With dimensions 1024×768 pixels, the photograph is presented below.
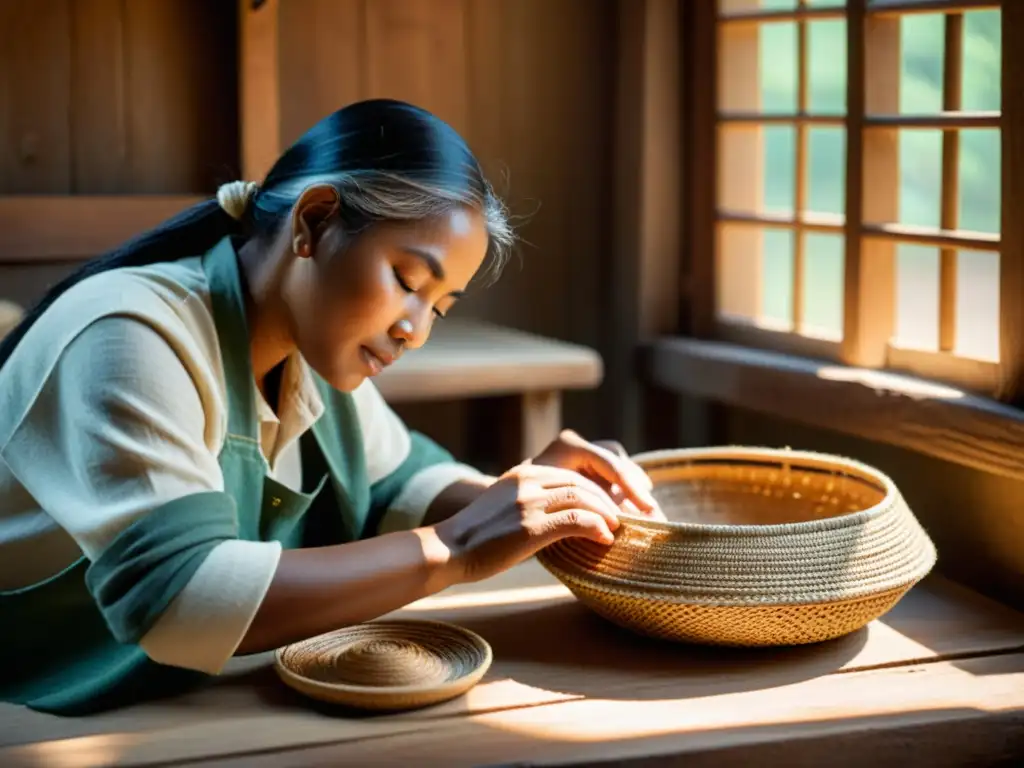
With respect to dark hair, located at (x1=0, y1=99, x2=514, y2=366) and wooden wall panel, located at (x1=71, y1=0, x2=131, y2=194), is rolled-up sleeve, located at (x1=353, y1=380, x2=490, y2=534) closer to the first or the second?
dark hair, located at (x1=0, y1=99, x2=514, y2=366)

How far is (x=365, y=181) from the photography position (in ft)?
5.15

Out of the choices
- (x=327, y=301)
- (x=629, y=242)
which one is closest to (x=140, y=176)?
(x=629, y=242)

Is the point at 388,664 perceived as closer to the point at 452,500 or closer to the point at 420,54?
the point at 452,500

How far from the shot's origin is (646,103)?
9.27ft

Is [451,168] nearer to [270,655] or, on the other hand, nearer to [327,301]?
[327,301]

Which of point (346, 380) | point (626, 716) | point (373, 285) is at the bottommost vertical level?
point (626, 716)

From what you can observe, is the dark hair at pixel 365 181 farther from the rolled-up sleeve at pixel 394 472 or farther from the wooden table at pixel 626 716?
the wooden table at pixel 626 716

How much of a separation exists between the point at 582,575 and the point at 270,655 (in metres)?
0.41

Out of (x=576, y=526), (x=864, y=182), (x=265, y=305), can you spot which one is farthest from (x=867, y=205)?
(x=265, y=305)

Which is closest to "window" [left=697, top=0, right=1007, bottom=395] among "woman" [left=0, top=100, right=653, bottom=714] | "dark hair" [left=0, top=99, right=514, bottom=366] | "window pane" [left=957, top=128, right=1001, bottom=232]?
"window pane" [left=957, top=128, right=1001, bottom=232]

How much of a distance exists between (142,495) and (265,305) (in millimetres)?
367

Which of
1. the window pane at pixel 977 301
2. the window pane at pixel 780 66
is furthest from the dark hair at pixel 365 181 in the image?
the window pane at pixel 977 301

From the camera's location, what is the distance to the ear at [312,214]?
1.58 m

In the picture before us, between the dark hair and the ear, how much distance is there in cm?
2
